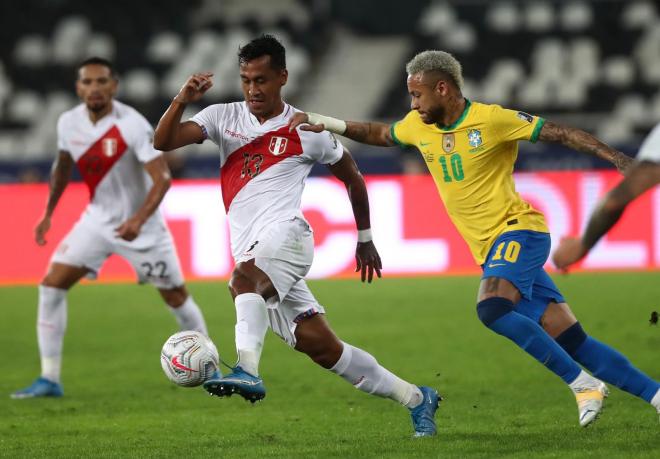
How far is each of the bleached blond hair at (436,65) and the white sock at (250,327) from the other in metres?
1.61

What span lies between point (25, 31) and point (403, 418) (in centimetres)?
2231

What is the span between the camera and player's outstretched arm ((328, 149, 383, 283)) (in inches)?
267

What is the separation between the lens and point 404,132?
6746 millimetres

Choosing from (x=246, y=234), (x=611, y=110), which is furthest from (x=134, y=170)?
(x=611, y=110)

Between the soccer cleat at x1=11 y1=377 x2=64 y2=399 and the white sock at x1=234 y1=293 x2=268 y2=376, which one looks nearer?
the white sock at x1=234 y1=293 x2=268 y2=376

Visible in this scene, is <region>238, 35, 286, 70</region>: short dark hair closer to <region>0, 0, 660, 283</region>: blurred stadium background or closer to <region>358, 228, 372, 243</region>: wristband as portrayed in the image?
<region>358, 228, 372, 243</region>: wristband

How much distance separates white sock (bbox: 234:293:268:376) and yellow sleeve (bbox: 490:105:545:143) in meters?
1.63

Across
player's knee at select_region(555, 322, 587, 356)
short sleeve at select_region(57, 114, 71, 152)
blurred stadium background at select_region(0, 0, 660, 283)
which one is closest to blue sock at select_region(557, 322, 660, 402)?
player's knee at select_region(555, 322, 587, 356)

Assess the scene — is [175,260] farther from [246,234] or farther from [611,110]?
[611,110]

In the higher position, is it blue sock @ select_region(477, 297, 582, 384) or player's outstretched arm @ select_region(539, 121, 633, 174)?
player's outstretched arm @ select_region(539, 121, 633, 174)

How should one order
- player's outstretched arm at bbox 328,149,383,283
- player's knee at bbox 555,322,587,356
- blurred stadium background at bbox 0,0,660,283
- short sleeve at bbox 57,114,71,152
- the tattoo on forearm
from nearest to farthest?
the tattoo on forearm → player's knee at bbox 555,322,587,356 → player's outstretched arm at bbox 328,149,383,283 → short sleeve at bbox 57,114,71,152 → blurred stadium background at bbox 0,0,660,283

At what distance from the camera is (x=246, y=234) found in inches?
247

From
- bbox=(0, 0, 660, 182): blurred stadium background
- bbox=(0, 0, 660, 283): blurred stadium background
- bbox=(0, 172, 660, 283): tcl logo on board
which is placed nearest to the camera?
bbox=(0, 172, 660, 283): tcl logo on board

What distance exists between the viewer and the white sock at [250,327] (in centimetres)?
570
